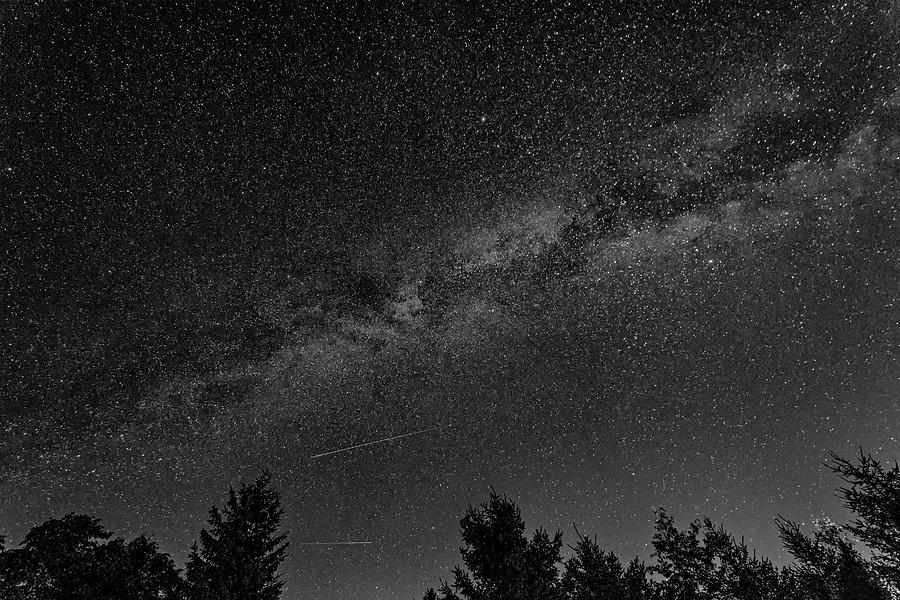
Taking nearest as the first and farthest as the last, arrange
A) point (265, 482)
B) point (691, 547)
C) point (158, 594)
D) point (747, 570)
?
1. point (265, 482)
2. point (158, 594)
3. point (747, 570)
4. point (691, 547)

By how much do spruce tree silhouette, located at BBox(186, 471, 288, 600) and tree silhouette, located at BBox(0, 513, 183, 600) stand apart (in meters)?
2.18

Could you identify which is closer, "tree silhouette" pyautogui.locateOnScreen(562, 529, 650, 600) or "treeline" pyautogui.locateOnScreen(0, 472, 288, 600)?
"treeline" pyautogui.locateOnScreen(0, 472, 288, 600)

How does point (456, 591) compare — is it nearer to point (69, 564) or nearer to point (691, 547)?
point (69, 564)

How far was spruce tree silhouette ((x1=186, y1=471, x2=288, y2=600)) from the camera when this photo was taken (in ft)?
34.6

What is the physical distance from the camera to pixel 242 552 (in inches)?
445

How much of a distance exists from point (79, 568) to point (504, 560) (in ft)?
44.7

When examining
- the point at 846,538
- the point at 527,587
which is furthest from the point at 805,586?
the point at 527,587

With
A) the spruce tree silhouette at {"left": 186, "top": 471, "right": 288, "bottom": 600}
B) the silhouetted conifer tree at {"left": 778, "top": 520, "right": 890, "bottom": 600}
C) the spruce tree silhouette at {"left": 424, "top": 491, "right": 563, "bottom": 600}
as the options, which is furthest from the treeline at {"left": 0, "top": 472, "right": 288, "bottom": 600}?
the silhouetted conifer tree at {"left": 778, "top": 520, "right": 890, "bottom": 600}

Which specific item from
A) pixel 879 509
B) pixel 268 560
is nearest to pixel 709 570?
pixel 879 509

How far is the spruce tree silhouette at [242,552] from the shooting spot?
10.6 metres

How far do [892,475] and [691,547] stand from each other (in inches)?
382

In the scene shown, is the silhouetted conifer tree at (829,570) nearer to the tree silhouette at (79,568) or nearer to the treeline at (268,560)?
the treeline at (268,560)

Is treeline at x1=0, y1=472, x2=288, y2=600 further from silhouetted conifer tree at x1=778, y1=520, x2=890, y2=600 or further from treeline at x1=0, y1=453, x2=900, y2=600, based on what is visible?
silhouetted conifer tree at x1=778, y1=520, x2=890, y2=600

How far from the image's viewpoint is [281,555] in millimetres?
11836
